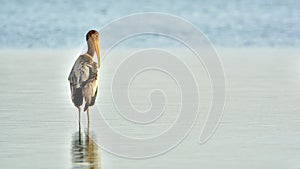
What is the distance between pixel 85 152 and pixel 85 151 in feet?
0.21

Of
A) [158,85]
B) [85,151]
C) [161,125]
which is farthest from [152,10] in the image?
[85,151]

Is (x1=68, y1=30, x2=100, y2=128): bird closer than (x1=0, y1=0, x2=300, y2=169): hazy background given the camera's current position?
No

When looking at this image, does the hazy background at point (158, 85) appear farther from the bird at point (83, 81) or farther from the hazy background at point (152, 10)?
the bird at point (83, 81)

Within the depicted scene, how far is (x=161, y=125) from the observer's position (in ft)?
37.4

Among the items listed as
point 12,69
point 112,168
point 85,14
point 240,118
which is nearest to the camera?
point 112,168

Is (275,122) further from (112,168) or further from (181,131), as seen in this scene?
(112,168)

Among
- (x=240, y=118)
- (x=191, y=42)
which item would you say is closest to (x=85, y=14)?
(x=191, y=42)

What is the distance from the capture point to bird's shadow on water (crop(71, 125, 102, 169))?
30.1ft

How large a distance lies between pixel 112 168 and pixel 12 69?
8.74 meters

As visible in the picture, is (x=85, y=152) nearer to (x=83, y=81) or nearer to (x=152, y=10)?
(x=83, y=81)

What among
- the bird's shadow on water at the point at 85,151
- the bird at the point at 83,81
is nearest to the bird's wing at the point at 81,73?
the bird at the point at 83,81

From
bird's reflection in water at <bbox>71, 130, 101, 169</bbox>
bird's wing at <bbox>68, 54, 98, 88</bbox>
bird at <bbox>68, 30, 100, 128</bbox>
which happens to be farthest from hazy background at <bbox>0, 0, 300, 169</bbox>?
bird's wing at <bbox>68, 54, 98, 88</bbox>

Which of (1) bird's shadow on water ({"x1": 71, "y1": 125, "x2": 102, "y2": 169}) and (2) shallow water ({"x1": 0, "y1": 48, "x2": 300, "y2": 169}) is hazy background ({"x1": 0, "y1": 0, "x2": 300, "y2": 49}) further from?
(1) bird's shadow on water ({"x1": 71, "y1": 125, "x2": 102, "y2": 169})

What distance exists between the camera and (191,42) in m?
22.3
